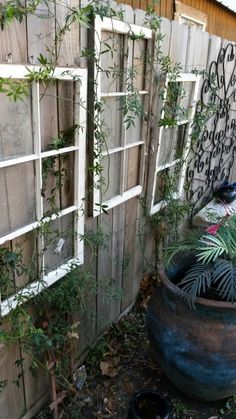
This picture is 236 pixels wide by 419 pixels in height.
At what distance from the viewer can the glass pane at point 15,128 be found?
133cm

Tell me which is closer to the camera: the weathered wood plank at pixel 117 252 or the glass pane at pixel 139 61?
the glass pane at pixel 139 61

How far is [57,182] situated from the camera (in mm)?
1692

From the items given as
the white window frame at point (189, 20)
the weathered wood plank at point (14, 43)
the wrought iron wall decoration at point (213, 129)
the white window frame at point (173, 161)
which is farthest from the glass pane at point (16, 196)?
the white window frame at point (189, 20)

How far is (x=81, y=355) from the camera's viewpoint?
7.54ft

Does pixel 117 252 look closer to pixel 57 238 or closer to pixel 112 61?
pixel 57 238

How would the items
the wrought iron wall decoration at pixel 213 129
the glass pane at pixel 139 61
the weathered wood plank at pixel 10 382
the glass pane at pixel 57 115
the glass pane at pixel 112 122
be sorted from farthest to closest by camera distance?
1. the wrought iron wall decoration at pixel 213 129
2. the glass pane at pixel 139 61
3. the glass pane at pixel 112 122
4. the weathered wood plank at pixel 10 382
5. the glass pane at pixel 57 115

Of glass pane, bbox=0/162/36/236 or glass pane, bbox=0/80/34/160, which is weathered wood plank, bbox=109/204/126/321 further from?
glass pane, bbox=0/80/34/160

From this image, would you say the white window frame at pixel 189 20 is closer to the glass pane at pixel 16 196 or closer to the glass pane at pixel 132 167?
the glass pane at pixel 132 167

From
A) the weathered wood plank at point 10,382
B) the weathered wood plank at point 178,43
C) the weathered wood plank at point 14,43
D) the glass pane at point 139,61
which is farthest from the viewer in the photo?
the weathered wood plank at point 178,43

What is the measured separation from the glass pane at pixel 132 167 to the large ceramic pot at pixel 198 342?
72 centimetres

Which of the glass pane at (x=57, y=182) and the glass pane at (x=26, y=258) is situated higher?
the glass pane at (x=57, y=182)

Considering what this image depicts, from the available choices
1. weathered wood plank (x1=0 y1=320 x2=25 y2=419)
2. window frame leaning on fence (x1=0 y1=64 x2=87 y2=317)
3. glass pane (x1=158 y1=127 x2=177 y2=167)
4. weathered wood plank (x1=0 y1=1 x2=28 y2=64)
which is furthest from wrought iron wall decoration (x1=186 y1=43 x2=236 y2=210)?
weathered wood plank (x1=0 y1=320 x2=25 y2=419)

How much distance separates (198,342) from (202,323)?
0.33 ft

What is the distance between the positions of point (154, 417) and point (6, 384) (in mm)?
798
